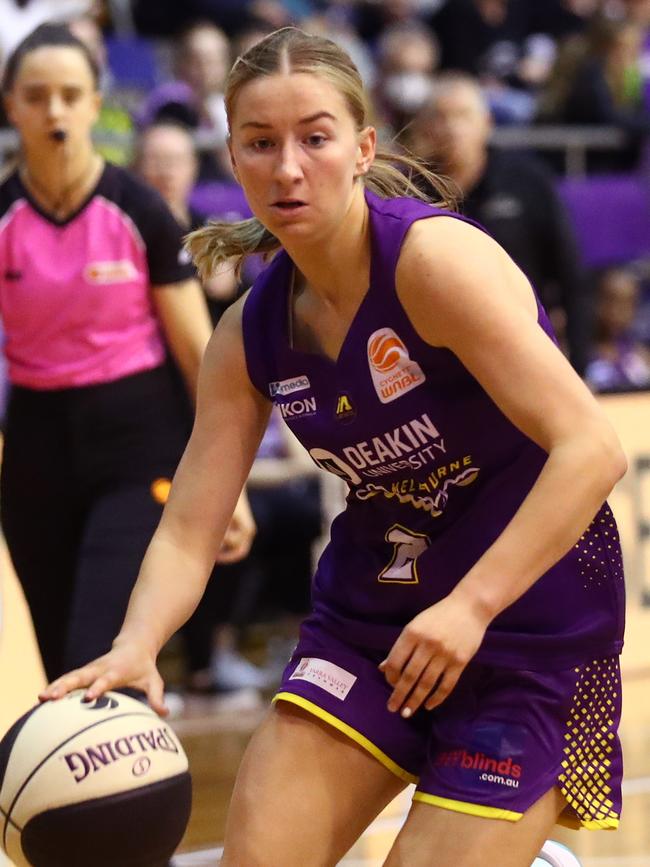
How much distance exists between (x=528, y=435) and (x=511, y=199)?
13.6 ft

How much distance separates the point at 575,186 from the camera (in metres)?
9.28

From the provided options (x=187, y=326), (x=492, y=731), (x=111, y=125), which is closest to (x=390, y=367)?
(x=492, y=731)

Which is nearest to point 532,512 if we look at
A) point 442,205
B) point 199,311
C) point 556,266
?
point 442,205

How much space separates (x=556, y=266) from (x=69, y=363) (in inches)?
119

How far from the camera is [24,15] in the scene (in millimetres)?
8891

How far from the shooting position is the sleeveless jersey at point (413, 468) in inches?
105

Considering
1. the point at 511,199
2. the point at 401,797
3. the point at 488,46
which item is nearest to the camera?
the point at 401,797

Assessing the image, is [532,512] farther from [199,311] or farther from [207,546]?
[199,311]

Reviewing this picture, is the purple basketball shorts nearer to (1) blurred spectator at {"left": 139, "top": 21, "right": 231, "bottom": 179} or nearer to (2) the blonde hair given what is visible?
(2) the blonde hair

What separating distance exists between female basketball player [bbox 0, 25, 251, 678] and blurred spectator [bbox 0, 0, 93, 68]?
462cm

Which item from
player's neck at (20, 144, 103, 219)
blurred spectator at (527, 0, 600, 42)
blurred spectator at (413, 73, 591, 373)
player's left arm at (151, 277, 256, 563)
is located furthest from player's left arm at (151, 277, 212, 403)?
blurred spectator at (527, 0, 600, 42)

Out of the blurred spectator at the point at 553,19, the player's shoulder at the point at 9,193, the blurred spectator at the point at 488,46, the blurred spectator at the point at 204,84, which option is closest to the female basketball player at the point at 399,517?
the player's shoulder at the point at 9,193

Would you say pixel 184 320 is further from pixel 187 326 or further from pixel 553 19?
pixel 553 19

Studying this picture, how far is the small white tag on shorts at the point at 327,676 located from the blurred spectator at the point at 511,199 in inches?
143
